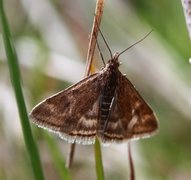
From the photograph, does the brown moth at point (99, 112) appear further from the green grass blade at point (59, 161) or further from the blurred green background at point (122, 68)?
the blurred green background at point (122, 68)

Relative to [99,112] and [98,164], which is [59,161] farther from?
[98,164]

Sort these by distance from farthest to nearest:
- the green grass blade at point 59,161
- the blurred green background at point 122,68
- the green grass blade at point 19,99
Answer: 1. the blurred green background at point 122,68
2. the green grass blade at point 59,161
3. the green grass blade at point 19,99

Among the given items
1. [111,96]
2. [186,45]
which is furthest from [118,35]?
[111,96]

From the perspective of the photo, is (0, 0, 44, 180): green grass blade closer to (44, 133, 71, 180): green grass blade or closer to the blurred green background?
(44, 133, 71, 180): green grass blade

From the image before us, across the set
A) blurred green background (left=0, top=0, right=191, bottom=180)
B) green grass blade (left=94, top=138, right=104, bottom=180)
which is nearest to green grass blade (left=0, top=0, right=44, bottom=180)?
green grass blade (left=94, top=138, right=104, bottom=180)

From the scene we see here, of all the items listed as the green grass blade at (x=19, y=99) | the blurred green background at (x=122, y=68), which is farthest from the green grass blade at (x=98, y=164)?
the blurred green background at (x=122, y=68)
